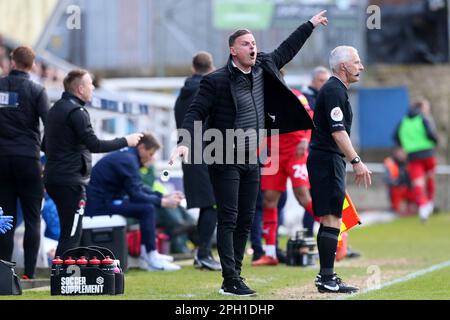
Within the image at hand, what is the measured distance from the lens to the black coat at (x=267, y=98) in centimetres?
897

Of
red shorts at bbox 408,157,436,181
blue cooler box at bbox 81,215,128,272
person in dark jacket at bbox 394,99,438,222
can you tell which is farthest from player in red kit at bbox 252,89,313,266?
red shorts at bbox 408,157,436,181

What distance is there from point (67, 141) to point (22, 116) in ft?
1.94

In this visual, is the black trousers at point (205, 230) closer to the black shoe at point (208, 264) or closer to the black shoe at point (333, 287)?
the black shoe at point (208, 264)

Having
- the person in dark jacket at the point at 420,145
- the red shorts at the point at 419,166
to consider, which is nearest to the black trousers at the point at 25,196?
the person in dark jacket at the point at 420,145

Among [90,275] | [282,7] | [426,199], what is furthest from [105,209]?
[282,7]

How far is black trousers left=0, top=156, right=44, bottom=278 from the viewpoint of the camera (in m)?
10.3

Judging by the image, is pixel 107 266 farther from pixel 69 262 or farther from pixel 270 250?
pixel 270 250

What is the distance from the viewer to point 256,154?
920 centimetres

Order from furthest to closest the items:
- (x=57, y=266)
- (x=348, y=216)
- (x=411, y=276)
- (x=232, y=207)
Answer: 1. (x=411, y=276)
2. (x=348, y=216)
3. (x=57, y=266)
4. (x=232, y=207)

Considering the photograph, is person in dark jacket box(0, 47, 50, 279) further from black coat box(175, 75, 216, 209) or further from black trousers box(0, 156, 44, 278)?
black coat box(175, 75, 216, 209)

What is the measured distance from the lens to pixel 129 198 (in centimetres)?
1202

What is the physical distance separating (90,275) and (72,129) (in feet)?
5.29

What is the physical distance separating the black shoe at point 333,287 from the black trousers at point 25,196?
2.71m

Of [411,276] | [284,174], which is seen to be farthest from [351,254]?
[411,276]
